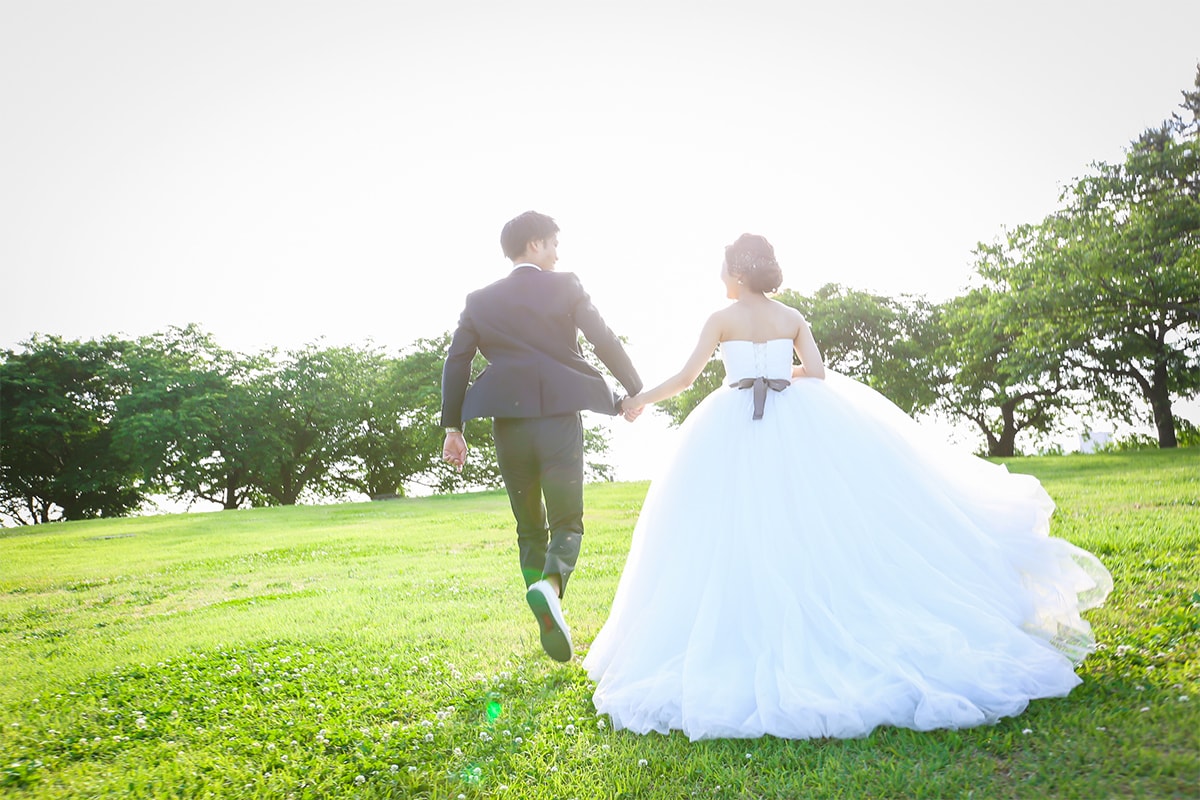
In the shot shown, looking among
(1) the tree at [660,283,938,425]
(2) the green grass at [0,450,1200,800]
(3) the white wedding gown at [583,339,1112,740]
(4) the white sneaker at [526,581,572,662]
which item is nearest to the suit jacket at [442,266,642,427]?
(3) the white wedding gown at [583,339,1112,740]

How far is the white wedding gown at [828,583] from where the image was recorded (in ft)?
14.8

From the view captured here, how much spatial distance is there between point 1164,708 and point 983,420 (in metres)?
43.9

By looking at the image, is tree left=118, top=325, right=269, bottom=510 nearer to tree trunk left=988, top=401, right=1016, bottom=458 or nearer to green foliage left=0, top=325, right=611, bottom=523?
green foliage left=0, top=325, right=611, bottom=523

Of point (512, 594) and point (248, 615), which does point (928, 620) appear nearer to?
point (512, 594)

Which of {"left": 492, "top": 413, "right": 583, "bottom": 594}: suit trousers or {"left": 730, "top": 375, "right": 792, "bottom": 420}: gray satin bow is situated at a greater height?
{"left": 730, "top": 375, "right": 792, "bottom": 420}: gray satin bow

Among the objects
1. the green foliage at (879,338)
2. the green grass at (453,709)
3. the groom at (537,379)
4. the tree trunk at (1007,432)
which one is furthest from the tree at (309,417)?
the groom at (537,379)

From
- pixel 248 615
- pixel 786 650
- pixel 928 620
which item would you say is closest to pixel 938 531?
pixel 928 620

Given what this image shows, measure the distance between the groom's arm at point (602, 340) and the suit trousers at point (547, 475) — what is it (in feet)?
1.86

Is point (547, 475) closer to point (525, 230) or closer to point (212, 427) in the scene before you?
point (525, 230)

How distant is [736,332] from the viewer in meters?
6.10

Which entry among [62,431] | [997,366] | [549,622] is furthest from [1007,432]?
[62,431]

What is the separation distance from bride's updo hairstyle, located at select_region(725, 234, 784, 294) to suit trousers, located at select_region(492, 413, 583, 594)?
1745 millimetres

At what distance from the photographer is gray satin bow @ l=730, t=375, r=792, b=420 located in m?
5.93

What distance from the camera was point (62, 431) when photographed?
144ft
